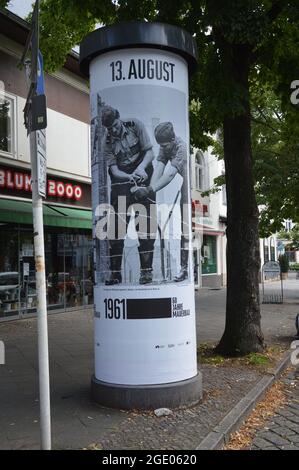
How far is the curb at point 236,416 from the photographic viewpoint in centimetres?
470

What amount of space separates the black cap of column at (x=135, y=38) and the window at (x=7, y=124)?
8.44 m

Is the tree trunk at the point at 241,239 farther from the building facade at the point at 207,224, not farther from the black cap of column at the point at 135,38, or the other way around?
the building facade at the point at 207,224

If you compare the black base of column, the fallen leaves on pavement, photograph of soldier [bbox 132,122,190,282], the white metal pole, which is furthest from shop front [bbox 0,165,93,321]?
the white metal pole

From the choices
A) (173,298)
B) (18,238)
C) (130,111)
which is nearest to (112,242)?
(173,298)

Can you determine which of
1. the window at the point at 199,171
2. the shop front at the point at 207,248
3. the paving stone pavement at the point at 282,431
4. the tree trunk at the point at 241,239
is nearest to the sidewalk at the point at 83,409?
the paving stone pavement at the point at 282,431

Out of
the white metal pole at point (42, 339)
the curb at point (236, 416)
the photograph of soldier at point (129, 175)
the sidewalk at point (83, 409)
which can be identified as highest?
the photograph of soldier at point (129, 175)

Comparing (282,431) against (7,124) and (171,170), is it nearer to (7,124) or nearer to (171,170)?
(171,170)

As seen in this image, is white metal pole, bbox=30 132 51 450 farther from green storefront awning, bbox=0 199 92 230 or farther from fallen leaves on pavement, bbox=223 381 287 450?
green storefront awning, bbox=0 199 92 230

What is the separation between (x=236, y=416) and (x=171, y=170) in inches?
107

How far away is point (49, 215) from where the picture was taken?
1410 centimetres

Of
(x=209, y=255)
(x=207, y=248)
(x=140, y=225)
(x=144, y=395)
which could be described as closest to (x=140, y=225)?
(x=140, y=225)

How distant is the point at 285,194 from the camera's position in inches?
630

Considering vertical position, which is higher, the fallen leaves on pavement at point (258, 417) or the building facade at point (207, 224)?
the building facade at point (207, 224)
